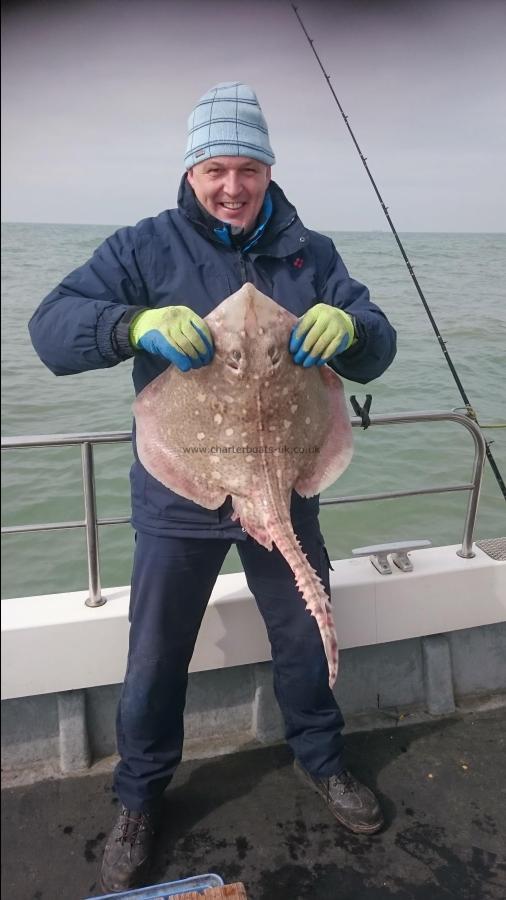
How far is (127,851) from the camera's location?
2.31 m

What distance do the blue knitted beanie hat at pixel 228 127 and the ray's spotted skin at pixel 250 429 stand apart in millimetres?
620

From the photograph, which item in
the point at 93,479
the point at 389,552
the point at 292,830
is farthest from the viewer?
the point at 389,552

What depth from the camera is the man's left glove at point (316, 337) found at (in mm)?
1880

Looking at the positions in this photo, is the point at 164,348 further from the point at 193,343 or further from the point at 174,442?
the point at 174,442

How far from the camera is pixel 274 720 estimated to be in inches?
118

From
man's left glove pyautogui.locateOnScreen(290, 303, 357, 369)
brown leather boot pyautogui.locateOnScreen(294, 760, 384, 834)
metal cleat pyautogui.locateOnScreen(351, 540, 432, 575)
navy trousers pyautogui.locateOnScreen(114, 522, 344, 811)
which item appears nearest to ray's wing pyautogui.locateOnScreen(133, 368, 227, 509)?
navy trousers pyautogui.locateOnScreen(114, 522, 344, 811)

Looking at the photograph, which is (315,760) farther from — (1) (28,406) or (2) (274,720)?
(1) (28,406)

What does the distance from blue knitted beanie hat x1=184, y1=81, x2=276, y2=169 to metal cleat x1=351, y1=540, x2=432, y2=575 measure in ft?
6.21

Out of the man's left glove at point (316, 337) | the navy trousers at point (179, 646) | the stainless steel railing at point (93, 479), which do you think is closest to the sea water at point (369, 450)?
the stainless steel railing at point (93, 479)

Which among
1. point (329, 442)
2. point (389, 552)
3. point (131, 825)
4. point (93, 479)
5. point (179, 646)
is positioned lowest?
point (131, 825)

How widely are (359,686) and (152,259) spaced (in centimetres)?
239

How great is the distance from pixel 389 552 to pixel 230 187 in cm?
193

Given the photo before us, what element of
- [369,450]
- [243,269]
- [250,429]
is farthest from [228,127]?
[369,450]

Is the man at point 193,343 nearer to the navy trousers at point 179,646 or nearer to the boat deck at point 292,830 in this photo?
the navy trousers at point 179,646
